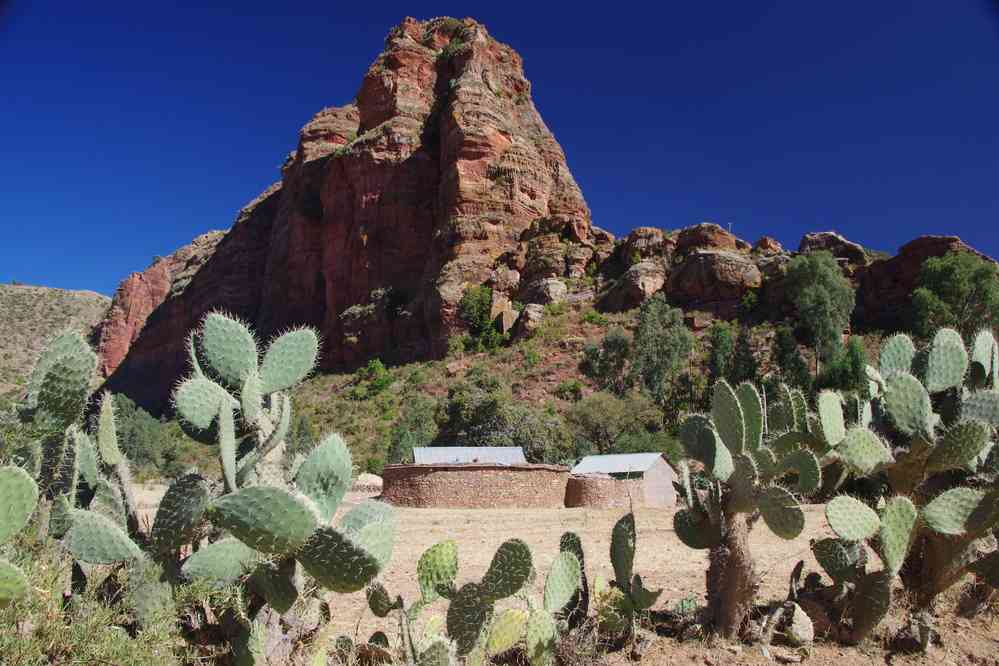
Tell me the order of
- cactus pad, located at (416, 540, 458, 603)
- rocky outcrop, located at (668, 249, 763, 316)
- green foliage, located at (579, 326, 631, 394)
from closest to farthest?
1. cactus pad, located at (416, 540, 458, 603)
2. green foliage, located at (579, 326, 631, 394)
3. rocky outcrop, located at (668, 249, 763, 316)

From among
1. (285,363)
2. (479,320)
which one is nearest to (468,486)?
(285,363)

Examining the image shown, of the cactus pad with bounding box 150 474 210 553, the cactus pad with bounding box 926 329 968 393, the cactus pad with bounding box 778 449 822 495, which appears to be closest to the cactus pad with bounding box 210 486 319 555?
the cactus pad with bounding box 150 474 210 553

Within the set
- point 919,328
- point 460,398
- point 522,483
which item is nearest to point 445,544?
point 522,483

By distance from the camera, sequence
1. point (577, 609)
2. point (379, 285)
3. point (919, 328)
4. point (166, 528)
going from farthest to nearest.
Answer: point (379, 285) → point (919, 328) → point (577, 609) → point (166, 528)

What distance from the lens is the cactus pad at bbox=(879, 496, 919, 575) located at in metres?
4.37

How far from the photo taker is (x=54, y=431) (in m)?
3.24

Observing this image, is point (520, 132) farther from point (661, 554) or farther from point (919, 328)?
point (661, 554)

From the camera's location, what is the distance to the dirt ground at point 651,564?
14.3 ft

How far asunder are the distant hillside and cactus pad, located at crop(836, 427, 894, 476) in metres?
66.3

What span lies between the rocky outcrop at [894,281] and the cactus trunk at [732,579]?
1386 inches

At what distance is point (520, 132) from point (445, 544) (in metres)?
52.3

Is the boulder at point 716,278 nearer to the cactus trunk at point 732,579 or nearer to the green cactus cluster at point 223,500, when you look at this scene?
the cactus trunk at point 732,579

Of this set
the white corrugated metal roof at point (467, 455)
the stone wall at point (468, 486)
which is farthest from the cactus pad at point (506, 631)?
the white corrugated metal roof at point (467, 455)

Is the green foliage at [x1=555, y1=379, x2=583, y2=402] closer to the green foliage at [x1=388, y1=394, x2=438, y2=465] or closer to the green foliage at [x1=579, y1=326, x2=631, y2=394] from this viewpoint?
the green foliage at [x1=579, y1=326, x2=631, y2=394]
